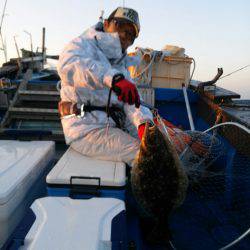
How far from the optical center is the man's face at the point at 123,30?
3.88 metres

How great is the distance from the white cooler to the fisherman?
1.25 ft

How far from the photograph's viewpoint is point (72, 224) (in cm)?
209

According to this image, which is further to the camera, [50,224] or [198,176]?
[198,176]

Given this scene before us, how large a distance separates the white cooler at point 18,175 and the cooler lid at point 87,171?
0.80ft

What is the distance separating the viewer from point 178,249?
127 inches

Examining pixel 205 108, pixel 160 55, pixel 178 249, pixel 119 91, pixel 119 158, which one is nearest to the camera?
pixel 119 91

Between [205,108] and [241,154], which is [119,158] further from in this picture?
[205,108]

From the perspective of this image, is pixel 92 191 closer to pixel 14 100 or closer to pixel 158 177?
pixel 158 177


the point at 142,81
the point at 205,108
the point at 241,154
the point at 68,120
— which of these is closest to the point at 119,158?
the point at 68,120

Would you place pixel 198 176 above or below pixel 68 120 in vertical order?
below

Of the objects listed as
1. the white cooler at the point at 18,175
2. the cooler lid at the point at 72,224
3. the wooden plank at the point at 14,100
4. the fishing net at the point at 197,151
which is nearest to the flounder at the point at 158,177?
the cooler lid at the point at 72,224

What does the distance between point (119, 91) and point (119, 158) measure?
82 centimetres

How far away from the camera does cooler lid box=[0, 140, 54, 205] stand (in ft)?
8.59

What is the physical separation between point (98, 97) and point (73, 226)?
6.50 ft
